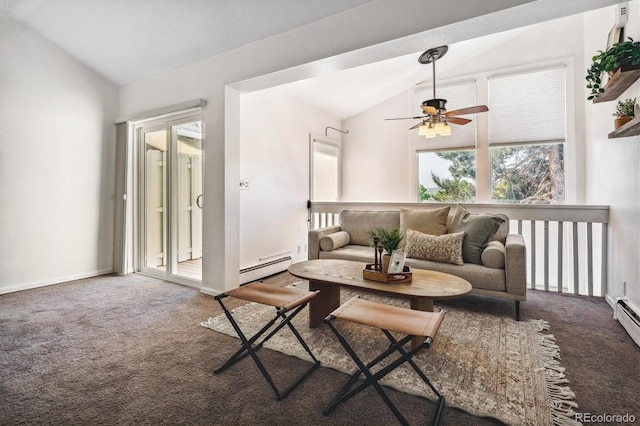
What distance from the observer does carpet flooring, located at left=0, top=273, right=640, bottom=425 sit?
4.77ft

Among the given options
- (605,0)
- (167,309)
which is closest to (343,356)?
(167,309)

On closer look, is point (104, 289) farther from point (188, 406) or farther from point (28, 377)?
point (188, 406)

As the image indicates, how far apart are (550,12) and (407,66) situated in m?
2.44

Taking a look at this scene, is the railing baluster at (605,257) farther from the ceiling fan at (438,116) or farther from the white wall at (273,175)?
the white wall at (273,175)

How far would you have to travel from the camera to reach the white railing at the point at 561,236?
10.6ft

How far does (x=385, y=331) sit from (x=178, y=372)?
1.26m

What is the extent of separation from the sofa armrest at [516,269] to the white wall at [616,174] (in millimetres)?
724

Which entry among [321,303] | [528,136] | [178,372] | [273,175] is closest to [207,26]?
[273,175]

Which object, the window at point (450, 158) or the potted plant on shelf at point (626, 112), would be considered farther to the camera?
the window at point (450, 158)

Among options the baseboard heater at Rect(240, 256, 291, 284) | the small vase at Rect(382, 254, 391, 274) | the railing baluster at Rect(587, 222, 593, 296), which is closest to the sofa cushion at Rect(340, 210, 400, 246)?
Answer: the baseboard heater at Rect(240, 256, 291, 284)

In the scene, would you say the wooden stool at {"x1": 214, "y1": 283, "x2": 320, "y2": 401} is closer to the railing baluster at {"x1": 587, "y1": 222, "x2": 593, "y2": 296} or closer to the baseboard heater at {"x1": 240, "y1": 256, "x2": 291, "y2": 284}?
the baseboard heater at {"x1": 240, "y1": 256, "x2": 291, "y2": 284}

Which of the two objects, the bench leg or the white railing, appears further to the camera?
the white railing

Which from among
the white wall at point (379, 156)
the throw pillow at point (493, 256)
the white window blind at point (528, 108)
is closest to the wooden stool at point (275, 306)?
the throw pillow at point (493, 256)

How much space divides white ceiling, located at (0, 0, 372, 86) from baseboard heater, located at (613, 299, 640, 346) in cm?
318
